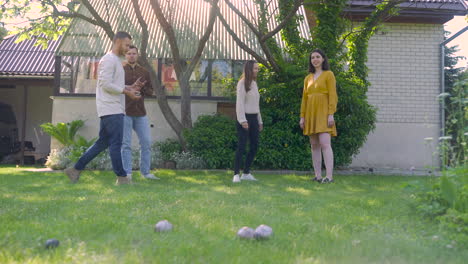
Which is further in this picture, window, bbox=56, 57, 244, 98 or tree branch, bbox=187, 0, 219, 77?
window, bbox=56, 57, 244, 98

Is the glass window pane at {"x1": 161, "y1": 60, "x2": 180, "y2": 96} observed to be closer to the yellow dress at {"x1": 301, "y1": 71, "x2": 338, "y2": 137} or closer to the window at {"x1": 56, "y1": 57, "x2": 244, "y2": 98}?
the window at {"x1": 56, "y1": 57, "x2": 244, "y2": 98}

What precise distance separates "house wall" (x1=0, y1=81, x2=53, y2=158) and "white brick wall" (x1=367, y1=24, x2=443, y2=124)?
978 cm

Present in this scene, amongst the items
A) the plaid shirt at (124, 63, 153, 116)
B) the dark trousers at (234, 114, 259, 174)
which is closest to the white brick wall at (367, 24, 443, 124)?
the dark trousers at (234, 114, 259, 174)

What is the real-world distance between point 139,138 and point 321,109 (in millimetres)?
2479

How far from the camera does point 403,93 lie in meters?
9.85

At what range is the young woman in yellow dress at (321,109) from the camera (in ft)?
17.4

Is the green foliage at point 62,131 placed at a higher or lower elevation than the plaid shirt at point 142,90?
lower

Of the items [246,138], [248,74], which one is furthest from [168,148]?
[248,74]

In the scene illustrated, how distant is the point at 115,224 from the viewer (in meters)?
2.47

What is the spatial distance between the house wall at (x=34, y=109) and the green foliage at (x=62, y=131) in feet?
14.4

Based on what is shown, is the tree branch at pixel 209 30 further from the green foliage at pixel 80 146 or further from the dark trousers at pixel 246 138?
the dark trousers at pixel 246 138

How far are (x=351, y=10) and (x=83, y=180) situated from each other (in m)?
6.95

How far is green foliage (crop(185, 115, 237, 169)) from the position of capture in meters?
7.50

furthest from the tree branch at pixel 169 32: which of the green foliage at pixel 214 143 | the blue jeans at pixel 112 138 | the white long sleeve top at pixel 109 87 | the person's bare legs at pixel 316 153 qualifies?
the blue jeans at pixel 112 138
